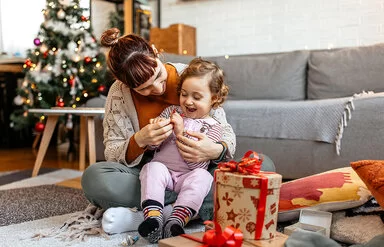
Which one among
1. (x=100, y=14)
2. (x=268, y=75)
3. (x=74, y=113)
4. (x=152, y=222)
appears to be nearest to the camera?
(x=152, y=222)

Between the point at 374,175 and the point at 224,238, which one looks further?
the point at 374,175

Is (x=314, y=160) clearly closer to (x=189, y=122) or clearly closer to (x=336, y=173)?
(x=336, y=173)

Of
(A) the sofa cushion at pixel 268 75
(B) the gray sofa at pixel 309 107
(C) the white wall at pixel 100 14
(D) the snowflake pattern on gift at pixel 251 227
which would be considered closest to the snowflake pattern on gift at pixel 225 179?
(D) the snowflake pattern on gift at pixel 251 227

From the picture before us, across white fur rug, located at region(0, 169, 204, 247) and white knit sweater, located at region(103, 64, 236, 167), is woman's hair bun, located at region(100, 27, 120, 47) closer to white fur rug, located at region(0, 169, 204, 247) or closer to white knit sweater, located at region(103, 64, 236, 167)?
white knit sweater, located at region(103, 64, 236, 167)

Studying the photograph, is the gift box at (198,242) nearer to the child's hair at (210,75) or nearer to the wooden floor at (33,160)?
the child's hair at (210,75)

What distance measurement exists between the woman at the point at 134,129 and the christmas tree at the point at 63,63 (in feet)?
6.46

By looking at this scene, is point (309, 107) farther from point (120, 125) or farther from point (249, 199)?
point (249, 199)

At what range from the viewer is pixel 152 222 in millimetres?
1135

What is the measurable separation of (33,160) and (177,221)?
246 cm

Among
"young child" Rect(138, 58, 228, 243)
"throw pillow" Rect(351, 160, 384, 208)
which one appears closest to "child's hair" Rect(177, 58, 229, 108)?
"young child" Rect(138, 58, 228, 243)

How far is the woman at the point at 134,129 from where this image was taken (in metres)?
1.27

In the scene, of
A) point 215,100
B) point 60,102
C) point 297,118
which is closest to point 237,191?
point 215,100

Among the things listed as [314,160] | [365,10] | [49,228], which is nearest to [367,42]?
[365,10]

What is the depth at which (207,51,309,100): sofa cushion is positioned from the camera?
266 centimetres
